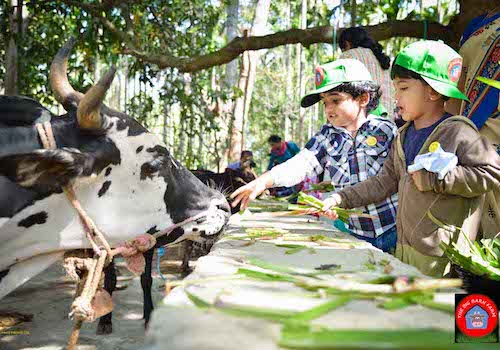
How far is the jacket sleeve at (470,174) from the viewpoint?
2042 mm

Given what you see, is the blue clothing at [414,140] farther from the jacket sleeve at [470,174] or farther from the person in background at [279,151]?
the person in background at [279,151]

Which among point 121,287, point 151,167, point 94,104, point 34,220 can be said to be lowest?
point 121,287

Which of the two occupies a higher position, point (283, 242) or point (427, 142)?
point (427, 142)

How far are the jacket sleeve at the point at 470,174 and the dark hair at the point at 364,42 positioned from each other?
232cm

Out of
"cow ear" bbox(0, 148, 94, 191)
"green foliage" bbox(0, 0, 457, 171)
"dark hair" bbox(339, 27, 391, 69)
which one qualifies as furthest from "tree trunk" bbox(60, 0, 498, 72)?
"cow ear" bbox(0, 148, 94, 191)

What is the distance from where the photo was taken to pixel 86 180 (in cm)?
266

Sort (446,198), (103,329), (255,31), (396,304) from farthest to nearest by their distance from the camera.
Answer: (255,31)
(103,329)
(446,198)
(396,304)

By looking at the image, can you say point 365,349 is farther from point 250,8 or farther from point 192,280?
point 250,8

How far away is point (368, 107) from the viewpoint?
10.5ft

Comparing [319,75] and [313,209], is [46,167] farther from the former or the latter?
[319,75]

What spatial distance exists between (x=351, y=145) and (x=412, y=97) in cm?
68

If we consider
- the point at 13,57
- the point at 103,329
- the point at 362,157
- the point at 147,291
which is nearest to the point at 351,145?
the point at 362,157

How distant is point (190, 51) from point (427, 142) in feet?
22.9

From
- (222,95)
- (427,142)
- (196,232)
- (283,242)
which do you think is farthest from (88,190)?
(222,95)
